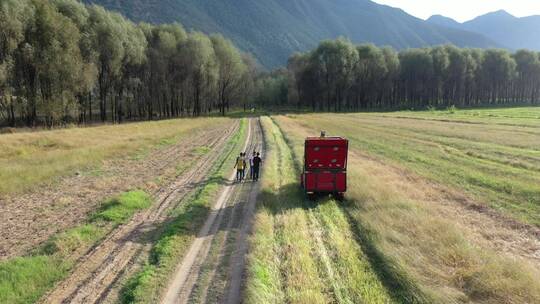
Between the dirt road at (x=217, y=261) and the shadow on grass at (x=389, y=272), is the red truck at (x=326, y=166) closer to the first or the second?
the dirt road at (x=217, y=261)

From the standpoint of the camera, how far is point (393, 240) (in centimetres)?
1125

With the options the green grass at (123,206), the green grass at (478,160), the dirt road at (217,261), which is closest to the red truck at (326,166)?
the dirt road at (217,261)

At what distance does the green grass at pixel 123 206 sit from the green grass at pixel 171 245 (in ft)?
5.60

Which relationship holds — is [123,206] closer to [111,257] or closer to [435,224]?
[111,257]

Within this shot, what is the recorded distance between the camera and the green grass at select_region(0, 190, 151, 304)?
8.49 meters

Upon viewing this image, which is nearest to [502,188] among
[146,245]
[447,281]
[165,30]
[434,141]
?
[447,281]

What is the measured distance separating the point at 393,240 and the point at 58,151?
25.8 metres

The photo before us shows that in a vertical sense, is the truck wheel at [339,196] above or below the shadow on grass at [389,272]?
above

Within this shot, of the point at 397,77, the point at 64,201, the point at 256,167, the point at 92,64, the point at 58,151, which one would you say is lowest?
the point at 64,201

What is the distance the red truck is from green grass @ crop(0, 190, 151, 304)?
8000mm

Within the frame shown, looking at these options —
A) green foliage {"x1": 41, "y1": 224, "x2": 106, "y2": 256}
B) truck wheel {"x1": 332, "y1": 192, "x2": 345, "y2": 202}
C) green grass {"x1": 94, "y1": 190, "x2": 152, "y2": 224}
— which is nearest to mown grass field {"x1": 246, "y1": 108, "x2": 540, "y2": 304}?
truck wheel {"x1": 332, "y1": 192, "x2": 345, "y2": 202}

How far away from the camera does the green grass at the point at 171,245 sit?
335 inches

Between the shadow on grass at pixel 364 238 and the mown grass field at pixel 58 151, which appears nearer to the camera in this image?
the shadow on grass at pixel 364 238

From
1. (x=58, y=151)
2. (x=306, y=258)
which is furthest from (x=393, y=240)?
(x=58, y=151)
